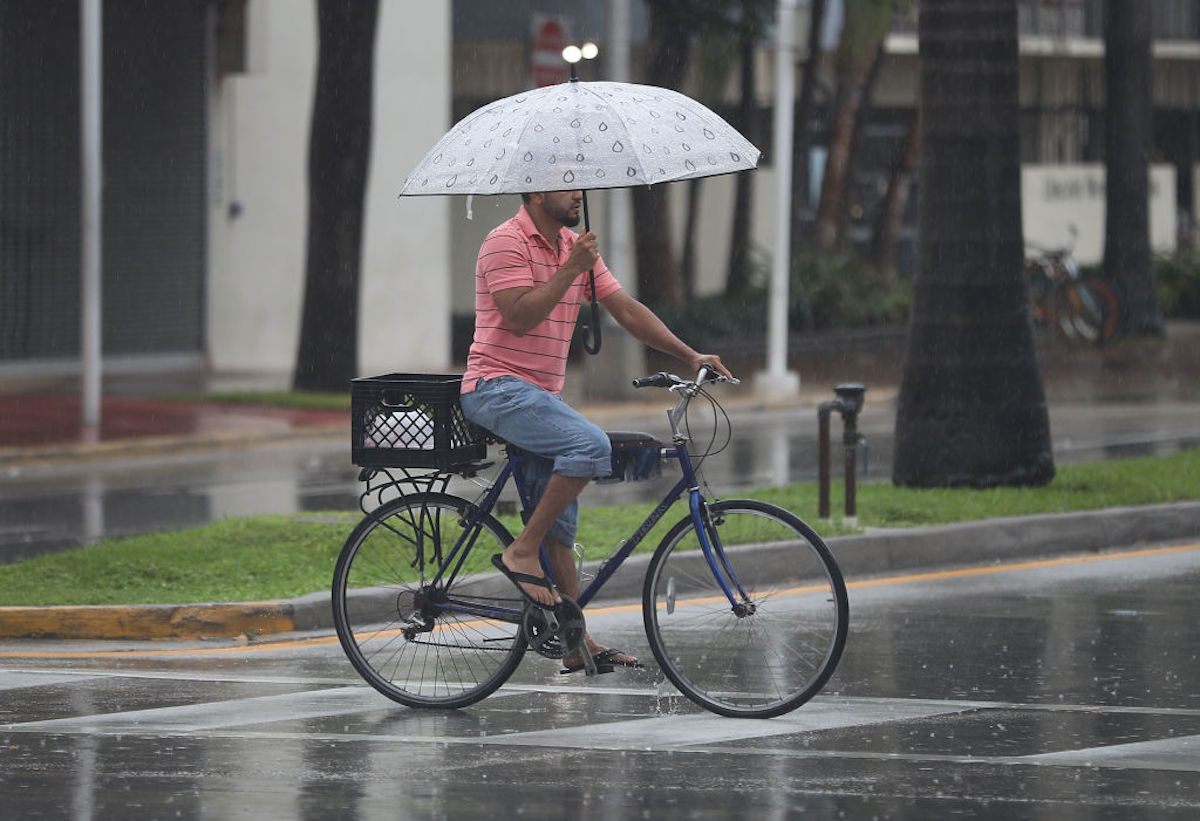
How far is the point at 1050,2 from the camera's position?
132 ft

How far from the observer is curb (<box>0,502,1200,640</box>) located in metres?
9.54

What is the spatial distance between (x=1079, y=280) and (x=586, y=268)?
21.6 meters

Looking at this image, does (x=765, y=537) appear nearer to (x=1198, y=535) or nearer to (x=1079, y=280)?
(x=1198, y=535)

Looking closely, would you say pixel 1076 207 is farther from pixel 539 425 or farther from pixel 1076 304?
pixel 539 425

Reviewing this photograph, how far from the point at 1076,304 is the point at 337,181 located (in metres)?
11.0

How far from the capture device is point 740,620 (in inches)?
309

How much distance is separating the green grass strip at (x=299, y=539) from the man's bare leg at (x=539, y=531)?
6.17 ft

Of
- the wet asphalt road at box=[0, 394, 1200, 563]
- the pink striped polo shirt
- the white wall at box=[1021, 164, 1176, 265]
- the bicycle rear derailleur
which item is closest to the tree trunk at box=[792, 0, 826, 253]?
the white wall at box=[1021, 164, 1176, 265]

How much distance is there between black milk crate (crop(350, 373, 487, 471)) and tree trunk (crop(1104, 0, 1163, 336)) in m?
22.4

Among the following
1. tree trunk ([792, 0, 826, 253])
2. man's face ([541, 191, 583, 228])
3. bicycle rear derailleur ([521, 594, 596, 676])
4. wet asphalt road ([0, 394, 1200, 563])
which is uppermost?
tree trunk ([792, 0, 826, 253])

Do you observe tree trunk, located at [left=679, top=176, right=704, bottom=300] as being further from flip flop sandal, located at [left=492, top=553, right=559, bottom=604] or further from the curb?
flip flop sandal, located at [left=492, top=553, right=559, bottom=604]

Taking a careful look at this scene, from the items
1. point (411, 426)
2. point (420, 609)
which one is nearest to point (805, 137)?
point (420, 609)

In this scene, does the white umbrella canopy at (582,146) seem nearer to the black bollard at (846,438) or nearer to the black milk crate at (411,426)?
the black milk crate at (411,426)

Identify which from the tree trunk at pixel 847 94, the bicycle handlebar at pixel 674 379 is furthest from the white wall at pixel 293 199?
the bicycle handlebar at pixel 674 379
